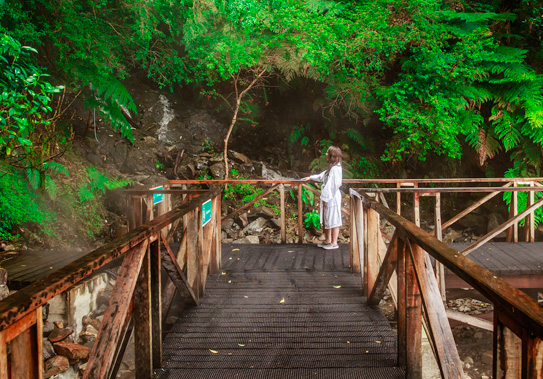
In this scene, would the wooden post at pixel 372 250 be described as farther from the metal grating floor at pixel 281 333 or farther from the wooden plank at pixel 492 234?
the wooden plank at pixel 492 234

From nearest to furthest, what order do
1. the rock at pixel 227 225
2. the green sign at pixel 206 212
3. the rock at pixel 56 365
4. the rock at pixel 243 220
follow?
1. the green sign at pixel 206 212
2. the rock at pixel 56 365
3. the rock at pixel 227 225
4. the rock at pixel 243 220

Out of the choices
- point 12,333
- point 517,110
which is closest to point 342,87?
point 517,110

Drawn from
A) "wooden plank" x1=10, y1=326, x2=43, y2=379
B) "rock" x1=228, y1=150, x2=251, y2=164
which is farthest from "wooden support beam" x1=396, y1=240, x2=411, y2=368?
"rock" x1=228, y1=150, x2=251, y2=164

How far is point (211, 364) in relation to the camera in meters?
2.55

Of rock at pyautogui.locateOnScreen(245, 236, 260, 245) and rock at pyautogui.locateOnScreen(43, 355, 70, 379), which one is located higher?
rock at pyautogui.locateOnScreen(245, 236, 260, 245)

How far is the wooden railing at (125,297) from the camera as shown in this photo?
1.16 meters

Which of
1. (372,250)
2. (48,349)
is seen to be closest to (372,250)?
(372,250)

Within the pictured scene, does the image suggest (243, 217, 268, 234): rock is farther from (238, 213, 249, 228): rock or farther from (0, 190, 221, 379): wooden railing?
(0, 190, 221, 379): wooden railing

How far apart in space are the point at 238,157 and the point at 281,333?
8832mm

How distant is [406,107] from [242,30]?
156 inches

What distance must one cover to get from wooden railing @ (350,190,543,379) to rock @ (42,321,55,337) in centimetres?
365

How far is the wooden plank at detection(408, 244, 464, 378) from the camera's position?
1.81 meters

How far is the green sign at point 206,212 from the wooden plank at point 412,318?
216 centimetres

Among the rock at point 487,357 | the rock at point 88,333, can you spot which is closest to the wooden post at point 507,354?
the rock at point 88,333
